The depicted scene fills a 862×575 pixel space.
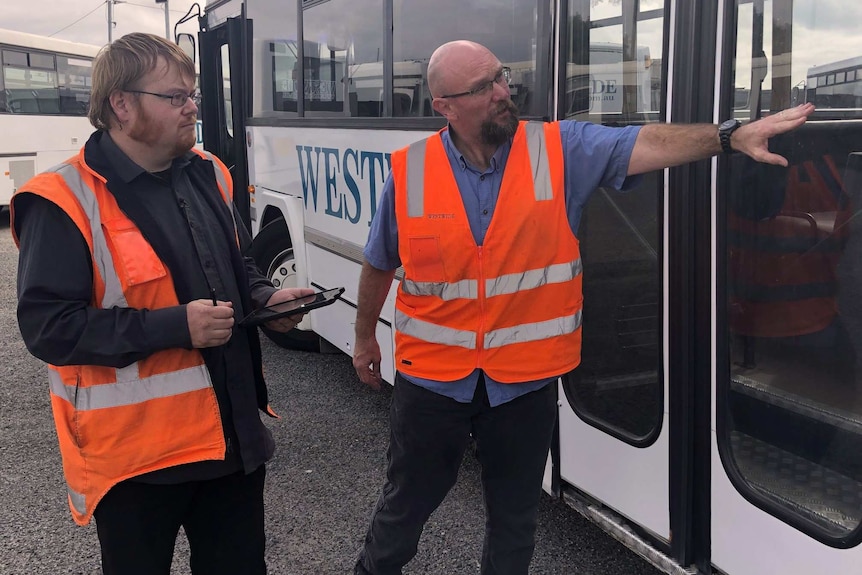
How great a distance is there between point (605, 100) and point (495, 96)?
50 centimetres

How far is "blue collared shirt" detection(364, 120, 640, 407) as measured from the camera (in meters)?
2.18

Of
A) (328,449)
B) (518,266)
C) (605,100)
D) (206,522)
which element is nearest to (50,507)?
(328,449)

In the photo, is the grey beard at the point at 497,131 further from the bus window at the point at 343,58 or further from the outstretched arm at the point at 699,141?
the bus window at the point at 343,58

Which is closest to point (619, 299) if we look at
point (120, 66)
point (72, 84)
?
point (120, 66)

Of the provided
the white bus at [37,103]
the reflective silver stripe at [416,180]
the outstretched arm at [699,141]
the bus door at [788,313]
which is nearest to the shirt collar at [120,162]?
the reflective silver stripe at [416,180]

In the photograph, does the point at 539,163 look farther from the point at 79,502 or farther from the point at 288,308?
the point at 79,502

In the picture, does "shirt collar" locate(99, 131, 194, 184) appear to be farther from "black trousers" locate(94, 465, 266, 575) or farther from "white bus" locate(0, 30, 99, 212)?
→ "white bus" locate(0, 30, 99, 212)

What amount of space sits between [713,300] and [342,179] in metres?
2.58

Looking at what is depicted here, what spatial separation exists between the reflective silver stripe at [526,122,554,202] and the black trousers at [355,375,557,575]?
56cm

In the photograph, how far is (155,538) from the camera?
1.99m

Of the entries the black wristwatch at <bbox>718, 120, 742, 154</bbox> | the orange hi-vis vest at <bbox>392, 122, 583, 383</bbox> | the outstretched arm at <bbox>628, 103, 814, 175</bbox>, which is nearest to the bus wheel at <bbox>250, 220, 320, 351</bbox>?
the orange hi-vis vest at <bbox>392, 122, 583, 383</bbox>

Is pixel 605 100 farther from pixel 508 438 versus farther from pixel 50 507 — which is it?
pixel 50 507

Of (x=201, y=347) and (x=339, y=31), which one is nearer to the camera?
(x=201, y=347)

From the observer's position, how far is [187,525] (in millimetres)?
2164
